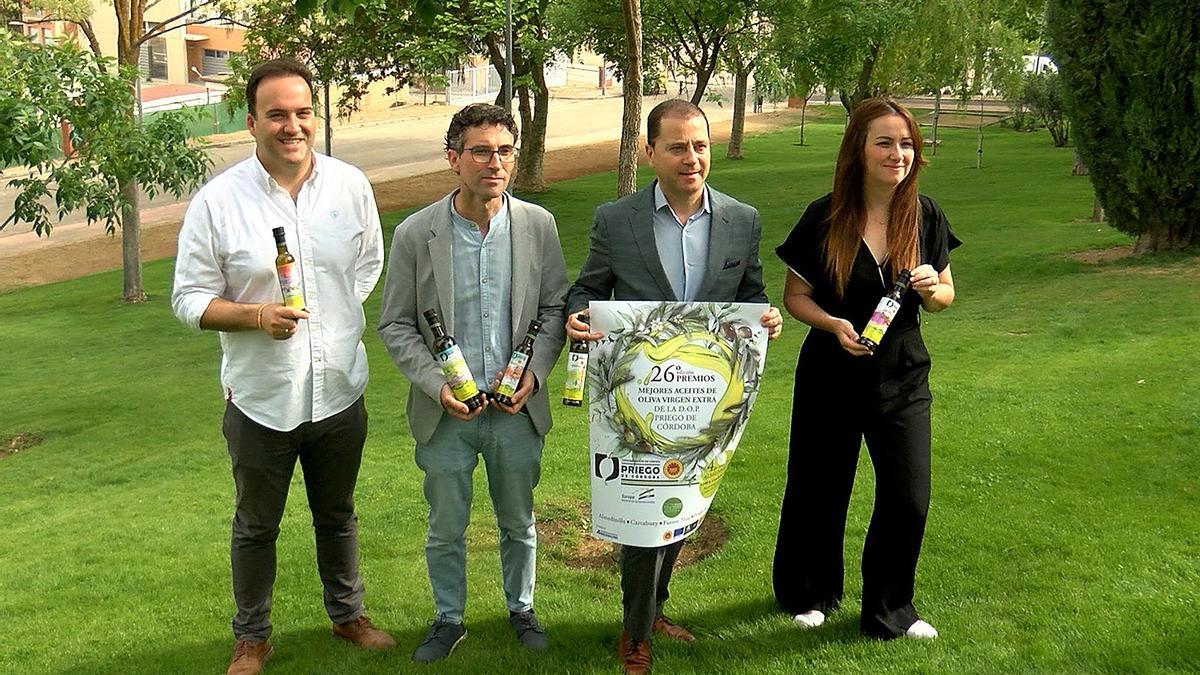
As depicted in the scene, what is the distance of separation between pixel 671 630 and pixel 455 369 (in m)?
1.39

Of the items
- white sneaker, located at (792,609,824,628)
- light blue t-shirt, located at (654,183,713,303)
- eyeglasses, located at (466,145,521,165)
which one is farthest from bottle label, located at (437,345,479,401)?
white sneaker, located at (792,609,824,628)

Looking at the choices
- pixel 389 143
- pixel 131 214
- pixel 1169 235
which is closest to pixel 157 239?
pixel 131 214

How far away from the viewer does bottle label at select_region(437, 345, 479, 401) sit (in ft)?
12.8

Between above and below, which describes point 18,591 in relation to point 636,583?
below

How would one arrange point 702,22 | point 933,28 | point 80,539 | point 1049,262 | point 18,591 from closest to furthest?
point 18,591
point 80,539
point 1049,262
point 702,22
point 933,28

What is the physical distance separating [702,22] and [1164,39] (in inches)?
376

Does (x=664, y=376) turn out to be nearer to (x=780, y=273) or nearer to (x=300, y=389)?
(x=300, y=389)

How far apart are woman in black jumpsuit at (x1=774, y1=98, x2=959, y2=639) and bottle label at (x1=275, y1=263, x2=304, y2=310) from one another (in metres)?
1.77

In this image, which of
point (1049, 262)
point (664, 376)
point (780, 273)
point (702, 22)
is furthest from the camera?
point (702, 22)

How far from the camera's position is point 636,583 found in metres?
4.06

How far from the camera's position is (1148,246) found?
13.0 m

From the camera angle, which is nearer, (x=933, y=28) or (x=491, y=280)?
(x=491, y=280)

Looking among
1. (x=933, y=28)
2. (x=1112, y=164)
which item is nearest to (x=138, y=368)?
(x=1112, y=164)

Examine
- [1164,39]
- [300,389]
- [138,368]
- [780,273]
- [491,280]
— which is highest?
[1164,39]
